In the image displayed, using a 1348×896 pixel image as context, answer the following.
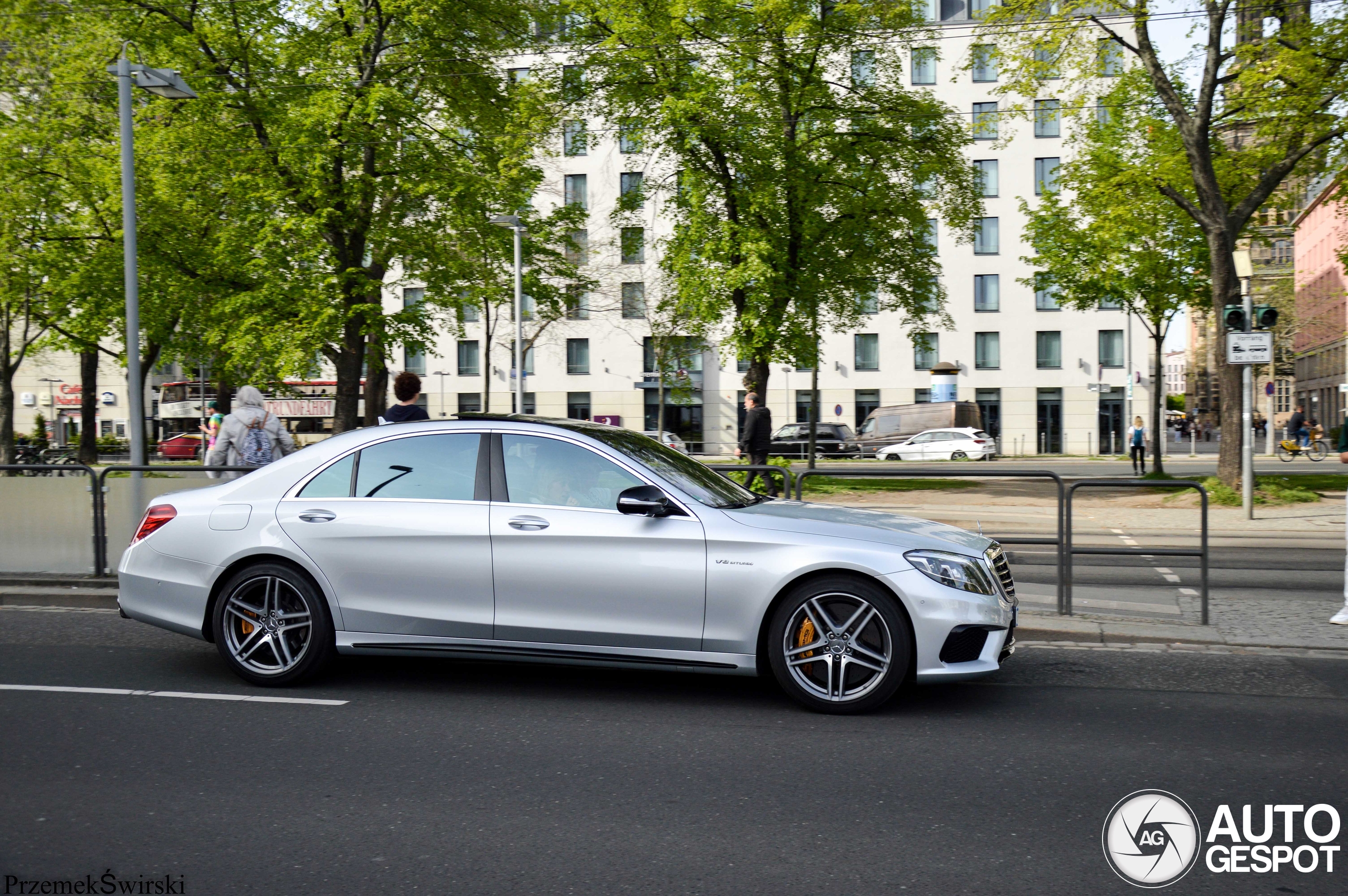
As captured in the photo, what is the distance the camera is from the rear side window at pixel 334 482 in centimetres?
656

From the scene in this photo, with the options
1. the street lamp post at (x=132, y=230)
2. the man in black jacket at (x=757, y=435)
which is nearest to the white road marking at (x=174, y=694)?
the street lamp post at (x=132, y=230)

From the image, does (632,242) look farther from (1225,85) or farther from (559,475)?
(559,475)

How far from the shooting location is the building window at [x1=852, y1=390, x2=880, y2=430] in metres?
57.5

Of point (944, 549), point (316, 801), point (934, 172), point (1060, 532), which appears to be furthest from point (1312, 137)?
point (316, 801)

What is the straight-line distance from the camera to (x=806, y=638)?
5.84 m

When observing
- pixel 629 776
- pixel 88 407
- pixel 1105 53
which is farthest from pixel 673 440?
pixel 629 776

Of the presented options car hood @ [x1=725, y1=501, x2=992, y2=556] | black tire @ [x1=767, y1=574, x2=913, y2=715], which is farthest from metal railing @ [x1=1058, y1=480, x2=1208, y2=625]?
black tire @ [x1=767, y1=574, x2=913, y2=715]

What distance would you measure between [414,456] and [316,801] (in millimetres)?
2456

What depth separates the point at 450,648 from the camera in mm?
6266

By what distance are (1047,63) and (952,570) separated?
18177 mm

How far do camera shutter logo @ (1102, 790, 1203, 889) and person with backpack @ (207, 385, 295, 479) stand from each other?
8464mm

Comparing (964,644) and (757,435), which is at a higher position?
(757,435)

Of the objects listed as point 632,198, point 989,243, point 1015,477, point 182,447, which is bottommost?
point 182,447

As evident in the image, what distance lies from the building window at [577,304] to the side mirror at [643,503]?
69.6ft
